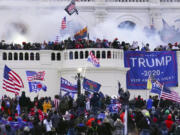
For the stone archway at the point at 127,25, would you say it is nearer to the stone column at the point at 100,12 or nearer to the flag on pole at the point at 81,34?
the stone column at the point at 100,12

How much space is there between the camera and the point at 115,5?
81250 millimetres

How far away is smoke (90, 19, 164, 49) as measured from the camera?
251 feet

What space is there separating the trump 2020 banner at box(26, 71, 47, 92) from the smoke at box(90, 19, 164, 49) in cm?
1663

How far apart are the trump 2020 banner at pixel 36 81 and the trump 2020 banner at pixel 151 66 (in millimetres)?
7048

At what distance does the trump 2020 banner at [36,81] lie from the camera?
57.3m

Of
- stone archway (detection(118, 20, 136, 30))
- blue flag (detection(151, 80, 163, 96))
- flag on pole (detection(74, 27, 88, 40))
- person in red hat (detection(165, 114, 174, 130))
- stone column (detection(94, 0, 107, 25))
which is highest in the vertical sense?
stone column (detection(94, 0, 107, 25))

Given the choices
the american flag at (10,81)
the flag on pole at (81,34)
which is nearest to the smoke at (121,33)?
the flag on pole at (81,34)

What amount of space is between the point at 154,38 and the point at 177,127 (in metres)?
36.6

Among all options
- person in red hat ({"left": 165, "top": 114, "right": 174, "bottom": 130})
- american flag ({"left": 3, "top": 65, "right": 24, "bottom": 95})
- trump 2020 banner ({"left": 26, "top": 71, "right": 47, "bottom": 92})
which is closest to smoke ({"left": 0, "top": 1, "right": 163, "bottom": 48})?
trump 2020 banner ({"left": 26, "top": 71, "right": 47, "bottom": 92})

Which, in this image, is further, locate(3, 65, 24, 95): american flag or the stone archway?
the stone archway

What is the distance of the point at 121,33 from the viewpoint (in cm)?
7875

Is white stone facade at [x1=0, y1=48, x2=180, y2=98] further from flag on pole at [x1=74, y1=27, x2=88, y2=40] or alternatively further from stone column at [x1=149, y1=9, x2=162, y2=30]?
stone column at [x1=149, y1=9, x2=162, y2=30]

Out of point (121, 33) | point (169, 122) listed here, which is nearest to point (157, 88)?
point (169, 122)

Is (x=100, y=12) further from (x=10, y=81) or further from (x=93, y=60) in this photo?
(x=10, y=81)
